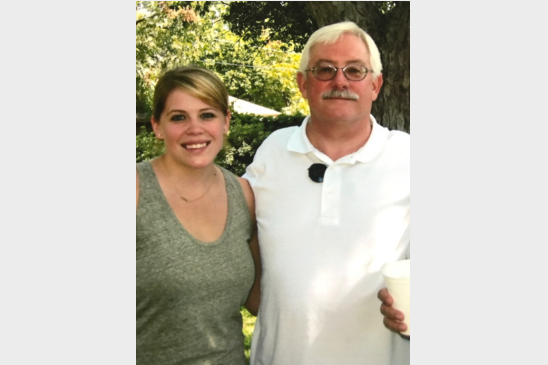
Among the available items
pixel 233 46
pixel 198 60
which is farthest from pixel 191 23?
pixel 233 46

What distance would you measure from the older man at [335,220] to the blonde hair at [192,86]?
1.48 ft

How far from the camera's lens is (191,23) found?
4062mm

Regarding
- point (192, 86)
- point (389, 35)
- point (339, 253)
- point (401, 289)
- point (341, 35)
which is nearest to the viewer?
point (401, 289)

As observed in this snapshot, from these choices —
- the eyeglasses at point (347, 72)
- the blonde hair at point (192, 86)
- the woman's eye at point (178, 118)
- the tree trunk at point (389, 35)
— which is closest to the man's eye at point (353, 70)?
the eyeglasses at point (347, 72)

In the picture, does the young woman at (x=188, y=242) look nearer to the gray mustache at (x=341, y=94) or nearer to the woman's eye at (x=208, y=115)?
the woman's eye at (x=208, y=115)

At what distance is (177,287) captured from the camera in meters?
1.77

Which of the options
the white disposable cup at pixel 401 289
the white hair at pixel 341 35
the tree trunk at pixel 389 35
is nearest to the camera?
the white disposable cup at pixel 401 289

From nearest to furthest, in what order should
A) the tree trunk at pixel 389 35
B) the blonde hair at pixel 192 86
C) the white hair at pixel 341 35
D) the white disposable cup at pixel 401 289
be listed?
the white disposable cup at pixel 401 289 < the blonde hair at pixel 192 86 < the white hair at pixel 341 35 < the tree trunk at pixel 389 35

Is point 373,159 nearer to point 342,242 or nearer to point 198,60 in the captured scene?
point 342,242

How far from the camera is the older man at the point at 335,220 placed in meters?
2.01

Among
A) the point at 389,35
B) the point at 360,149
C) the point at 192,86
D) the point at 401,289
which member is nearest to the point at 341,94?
the point at 360,149

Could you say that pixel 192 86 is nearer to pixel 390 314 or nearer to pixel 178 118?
pixel 178 118

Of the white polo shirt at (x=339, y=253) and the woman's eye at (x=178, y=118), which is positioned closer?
the woman's eye at (x=178, y=118)

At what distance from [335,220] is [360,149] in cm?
33
